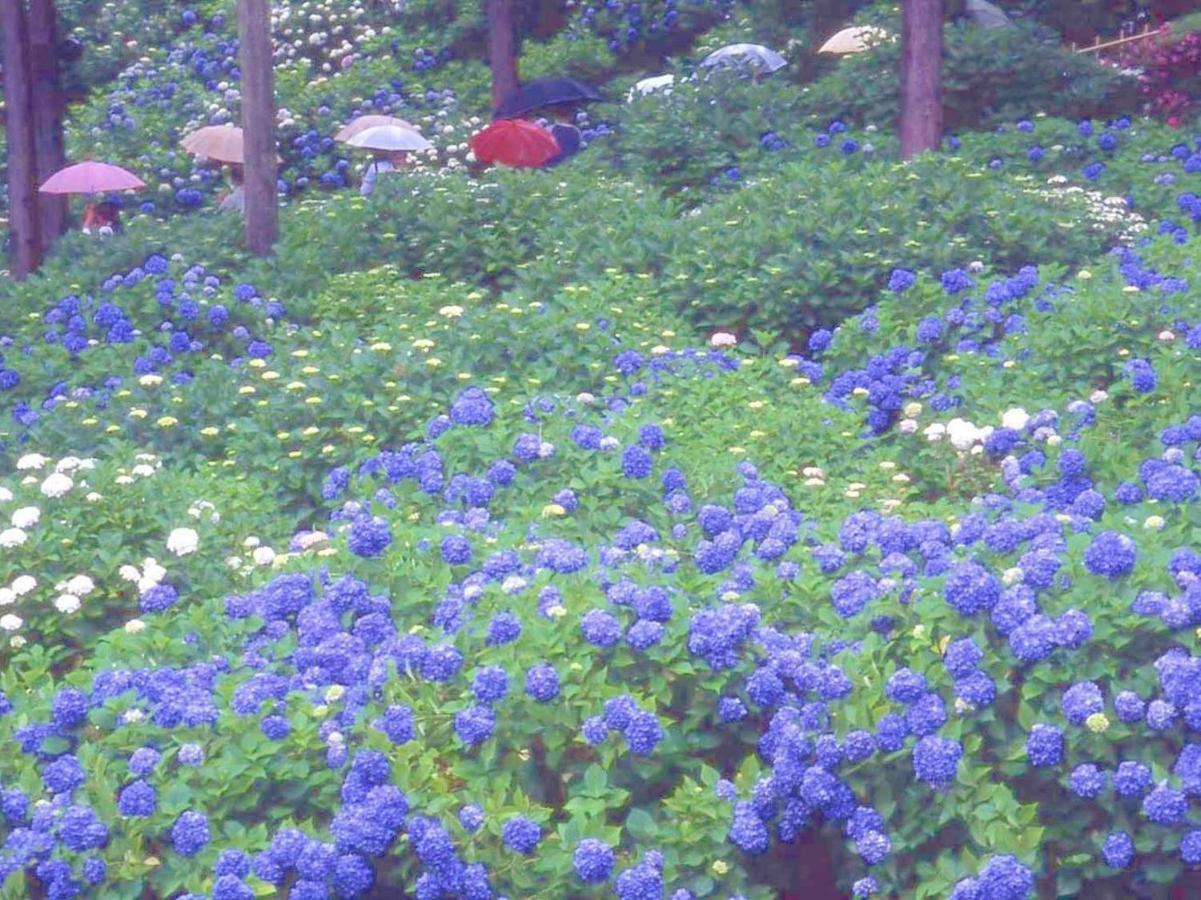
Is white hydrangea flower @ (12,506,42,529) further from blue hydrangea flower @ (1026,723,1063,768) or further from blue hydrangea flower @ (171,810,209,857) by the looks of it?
blue hydrangea flower @ (1026,723,1063,768)

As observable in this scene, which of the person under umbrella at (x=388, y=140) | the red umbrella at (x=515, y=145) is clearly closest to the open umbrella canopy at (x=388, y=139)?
the person under umbrella at (x=388, y=140)

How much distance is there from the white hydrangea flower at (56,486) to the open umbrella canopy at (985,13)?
1132cm

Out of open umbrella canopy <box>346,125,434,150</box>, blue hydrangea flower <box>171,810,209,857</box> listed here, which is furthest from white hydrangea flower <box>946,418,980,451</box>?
open umbrella canopy <box>346,125,434,150</box>

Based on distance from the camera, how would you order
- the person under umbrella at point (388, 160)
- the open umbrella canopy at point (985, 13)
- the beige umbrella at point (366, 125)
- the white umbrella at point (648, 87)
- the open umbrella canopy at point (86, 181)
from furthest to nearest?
the open umbrella canopy at point (985, 13), the beige umbrella at point (366, 125), the person under umbrella at point (388, 160), the open umbrella canopy at point (86, 181), the white umbrella at point (648, 87)

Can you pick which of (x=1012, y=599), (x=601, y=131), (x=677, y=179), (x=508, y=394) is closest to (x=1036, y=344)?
(x=508, y=394)

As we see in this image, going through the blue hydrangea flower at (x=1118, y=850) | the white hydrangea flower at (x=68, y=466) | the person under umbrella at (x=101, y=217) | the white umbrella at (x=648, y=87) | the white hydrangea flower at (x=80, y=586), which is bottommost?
the person under umbrella at (x=101, y=217)

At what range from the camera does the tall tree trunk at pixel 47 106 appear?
12969 mm

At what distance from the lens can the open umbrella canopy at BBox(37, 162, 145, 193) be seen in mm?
12727

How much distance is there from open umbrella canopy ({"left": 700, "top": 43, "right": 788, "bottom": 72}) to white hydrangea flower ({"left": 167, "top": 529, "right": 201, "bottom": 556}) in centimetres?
858

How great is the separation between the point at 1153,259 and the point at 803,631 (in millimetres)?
3854

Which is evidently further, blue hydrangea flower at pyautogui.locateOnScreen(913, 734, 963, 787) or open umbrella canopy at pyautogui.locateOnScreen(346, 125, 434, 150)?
open umbrella canopy at pyautogui.locateOnScreen(346, 125, 434, 150)

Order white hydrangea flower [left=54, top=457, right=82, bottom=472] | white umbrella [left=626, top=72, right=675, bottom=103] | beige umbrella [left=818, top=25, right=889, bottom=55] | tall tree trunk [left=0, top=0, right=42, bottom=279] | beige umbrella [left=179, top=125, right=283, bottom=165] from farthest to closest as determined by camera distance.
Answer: beige umbrella [left=179, top=125, right=283, bottom=165]
beige umbrella [left=818, top=25, right=889, bottom=55]
white umbrella [left=626, top=72, right=675, bottom=103]
tall tree trunk [left=0, top=0, right=42, bottom=279]
white hydrangea flower [left=54, top=457, right=82, bottom=472]

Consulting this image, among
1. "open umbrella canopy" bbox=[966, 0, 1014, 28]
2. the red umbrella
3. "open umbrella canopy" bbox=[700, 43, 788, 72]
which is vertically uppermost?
"open umbrella canopy" bbox=[966, 0, 1014, 28]

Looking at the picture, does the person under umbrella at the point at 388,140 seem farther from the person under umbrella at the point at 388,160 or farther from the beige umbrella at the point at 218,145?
the beige umbrella at the point at 218,145
